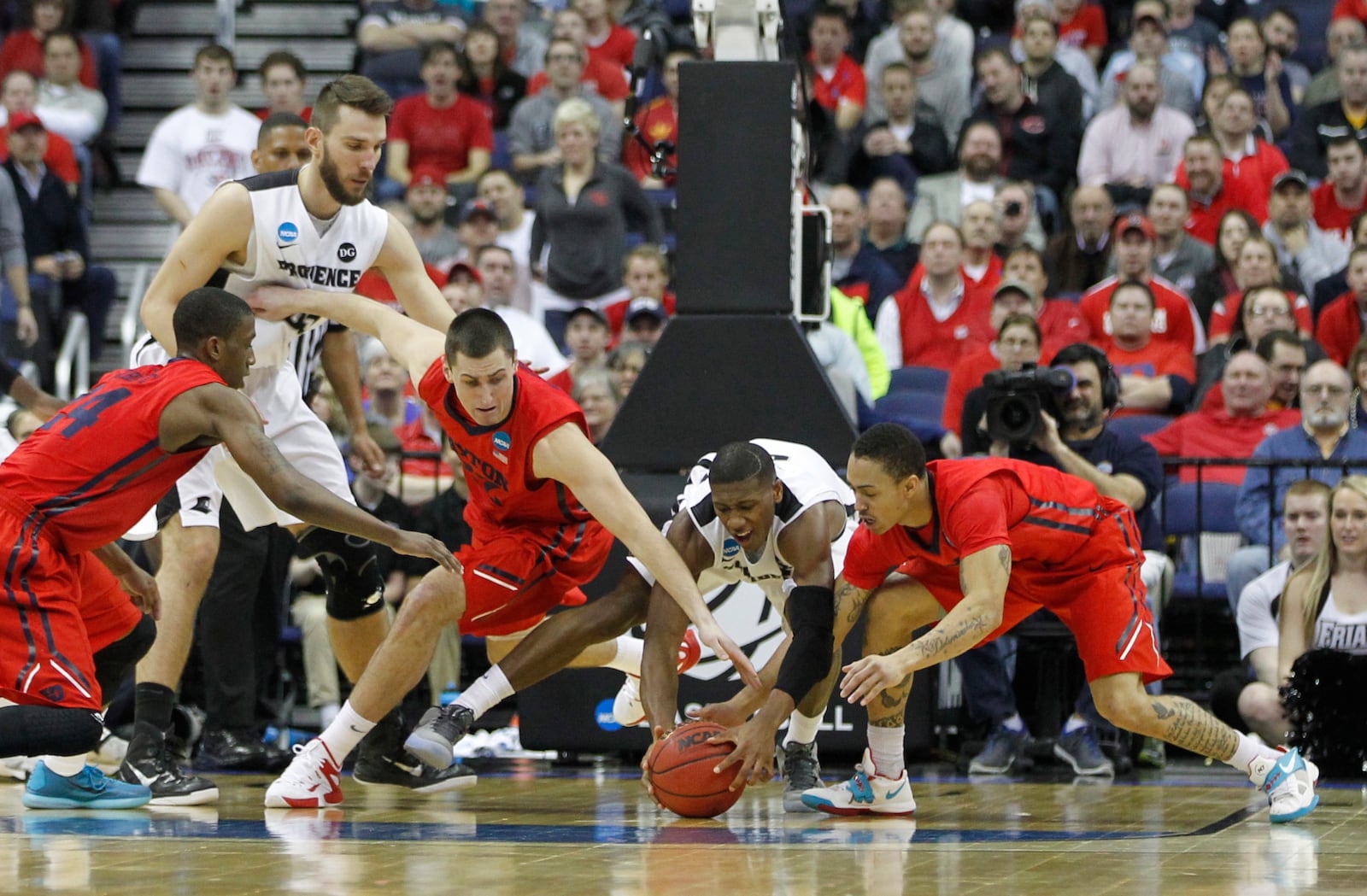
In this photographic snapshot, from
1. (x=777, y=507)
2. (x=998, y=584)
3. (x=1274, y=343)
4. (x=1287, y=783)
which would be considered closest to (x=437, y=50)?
(x=1274, y=343)

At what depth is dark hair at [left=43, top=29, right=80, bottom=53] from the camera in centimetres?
1356

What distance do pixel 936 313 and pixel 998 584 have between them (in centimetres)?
522

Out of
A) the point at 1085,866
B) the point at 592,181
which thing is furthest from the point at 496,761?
the point at 592,181

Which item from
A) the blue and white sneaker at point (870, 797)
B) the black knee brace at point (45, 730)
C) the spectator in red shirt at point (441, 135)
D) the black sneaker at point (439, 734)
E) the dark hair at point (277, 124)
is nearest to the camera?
the black knee brace at point (45, 730)

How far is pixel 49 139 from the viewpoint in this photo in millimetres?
12766

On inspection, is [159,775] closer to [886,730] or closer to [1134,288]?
[886,730]

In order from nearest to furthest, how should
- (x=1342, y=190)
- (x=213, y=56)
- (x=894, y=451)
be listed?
(x=894, y=451) < (x=1342, y=190) < (x=213, y=56)

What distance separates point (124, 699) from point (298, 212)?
9.31 ft

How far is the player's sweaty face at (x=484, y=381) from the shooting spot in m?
6.14

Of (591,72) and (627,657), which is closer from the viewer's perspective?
(627,657)

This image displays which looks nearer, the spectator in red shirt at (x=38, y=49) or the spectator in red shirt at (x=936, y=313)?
the spectator in red shirt at (x=936, y=313)

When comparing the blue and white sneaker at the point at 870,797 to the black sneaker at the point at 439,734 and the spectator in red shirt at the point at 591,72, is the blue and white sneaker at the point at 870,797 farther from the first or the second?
the spectator in red shirt at the point at 591,72

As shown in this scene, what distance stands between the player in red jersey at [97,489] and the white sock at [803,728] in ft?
5.86

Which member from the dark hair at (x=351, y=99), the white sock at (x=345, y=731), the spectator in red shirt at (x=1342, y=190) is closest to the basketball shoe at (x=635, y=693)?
the white sock at (x=345, y=731)
